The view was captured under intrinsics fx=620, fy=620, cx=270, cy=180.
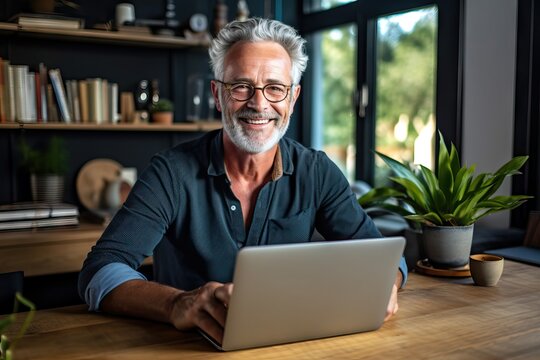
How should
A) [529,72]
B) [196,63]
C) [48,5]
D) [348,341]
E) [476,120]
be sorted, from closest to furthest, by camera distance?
[348,341] → [529,72] → [476,120] → [48,5] → [196,63]

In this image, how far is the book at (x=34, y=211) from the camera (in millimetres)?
3139

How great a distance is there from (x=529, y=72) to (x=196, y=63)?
2074 mm

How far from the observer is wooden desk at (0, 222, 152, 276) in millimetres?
2982

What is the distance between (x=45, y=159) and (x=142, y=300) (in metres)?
2.26

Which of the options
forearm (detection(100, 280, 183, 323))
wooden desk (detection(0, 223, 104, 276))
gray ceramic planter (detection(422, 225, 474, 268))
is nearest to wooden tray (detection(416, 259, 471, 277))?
gray ceramic planter (detection(422, 225, 474, 268))

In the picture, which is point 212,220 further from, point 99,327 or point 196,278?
point 99,327

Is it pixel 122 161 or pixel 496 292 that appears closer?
pixel 496 292

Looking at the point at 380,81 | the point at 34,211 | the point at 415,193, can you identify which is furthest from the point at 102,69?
the point at 415,193

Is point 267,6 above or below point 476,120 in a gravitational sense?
above

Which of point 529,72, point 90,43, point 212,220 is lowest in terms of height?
point 212,220

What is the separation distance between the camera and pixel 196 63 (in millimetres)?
4000

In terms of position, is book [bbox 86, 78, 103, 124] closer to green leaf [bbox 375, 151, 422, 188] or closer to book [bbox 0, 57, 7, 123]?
book [bbox 0, 57, 7, 123]

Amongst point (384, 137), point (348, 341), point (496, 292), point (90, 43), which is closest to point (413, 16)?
point (384, 137)

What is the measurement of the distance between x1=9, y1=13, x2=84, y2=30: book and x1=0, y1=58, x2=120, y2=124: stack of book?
0.79 feet
